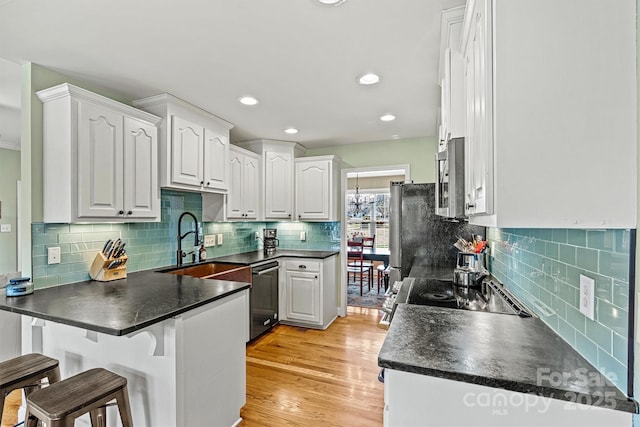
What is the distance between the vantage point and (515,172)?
0.78 metres

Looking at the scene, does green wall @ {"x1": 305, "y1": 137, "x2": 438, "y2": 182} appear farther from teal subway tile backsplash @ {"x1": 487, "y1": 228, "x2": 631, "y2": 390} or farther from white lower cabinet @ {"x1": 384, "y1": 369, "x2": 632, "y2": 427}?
white lower cabinet @ {"x1": 384, "y1": 369, "x2": 632, "y2": 427}

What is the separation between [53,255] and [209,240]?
4.94ft

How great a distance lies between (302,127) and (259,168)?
89cm

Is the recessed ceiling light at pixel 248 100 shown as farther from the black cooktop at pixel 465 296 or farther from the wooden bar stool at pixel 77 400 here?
the wooden bar stool at pixel 77 400

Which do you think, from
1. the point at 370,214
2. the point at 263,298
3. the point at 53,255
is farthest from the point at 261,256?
the point at 370,214

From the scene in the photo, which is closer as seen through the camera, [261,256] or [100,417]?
[100,417]

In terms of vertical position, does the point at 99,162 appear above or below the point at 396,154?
below

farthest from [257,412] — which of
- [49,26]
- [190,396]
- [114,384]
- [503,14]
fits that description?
[49,26]

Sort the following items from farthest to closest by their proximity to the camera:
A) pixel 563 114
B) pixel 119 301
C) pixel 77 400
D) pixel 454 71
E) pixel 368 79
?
pixel 368 79 → pixel 119 301 → pixel 454 71 → pixel 77 400 → pixel 563 114

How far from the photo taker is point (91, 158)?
6.73ft

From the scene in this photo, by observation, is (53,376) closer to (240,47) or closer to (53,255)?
(53,255)

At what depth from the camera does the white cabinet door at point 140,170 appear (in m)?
2.29

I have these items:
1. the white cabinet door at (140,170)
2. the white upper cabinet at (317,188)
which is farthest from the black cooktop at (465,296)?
the white cabinet door at (140,170)

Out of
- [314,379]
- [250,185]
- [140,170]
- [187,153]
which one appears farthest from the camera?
[250,185]
